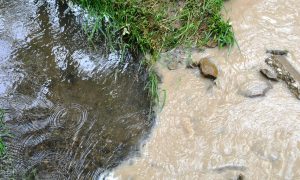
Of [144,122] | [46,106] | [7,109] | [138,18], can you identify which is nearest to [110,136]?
[144,122]

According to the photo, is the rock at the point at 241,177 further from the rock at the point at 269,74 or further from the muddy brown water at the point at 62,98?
the rock at the point at 269,74

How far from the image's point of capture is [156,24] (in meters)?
4.78

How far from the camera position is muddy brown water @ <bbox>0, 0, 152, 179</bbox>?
147 inches

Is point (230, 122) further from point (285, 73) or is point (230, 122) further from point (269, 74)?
point (285, 73)

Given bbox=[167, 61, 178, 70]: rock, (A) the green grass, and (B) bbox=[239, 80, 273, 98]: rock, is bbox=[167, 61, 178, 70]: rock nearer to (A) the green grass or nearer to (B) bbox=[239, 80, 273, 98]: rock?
(A) the green grass

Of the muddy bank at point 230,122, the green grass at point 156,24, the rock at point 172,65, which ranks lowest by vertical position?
the muddy bank at point 230,122

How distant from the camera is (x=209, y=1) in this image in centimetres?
493

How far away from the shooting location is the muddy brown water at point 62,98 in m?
3.73

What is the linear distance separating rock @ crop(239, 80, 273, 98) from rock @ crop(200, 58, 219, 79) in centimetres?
32

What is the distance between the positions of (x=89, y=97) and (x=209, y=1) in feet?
6.20

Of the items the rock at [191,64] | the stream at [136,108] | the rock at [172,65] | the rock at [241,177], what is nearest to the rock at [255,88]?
the stream at [136,108]

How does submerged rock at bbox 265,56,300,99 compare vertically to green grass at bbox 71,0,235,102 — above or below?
below

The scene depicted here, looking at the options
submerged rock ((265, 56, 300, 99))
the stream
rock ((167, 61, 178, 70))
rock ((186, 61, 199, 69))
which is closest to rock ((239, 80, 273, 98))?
the stream

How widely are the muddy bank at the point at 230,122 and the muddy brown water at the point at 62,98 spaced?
0.25 meters
